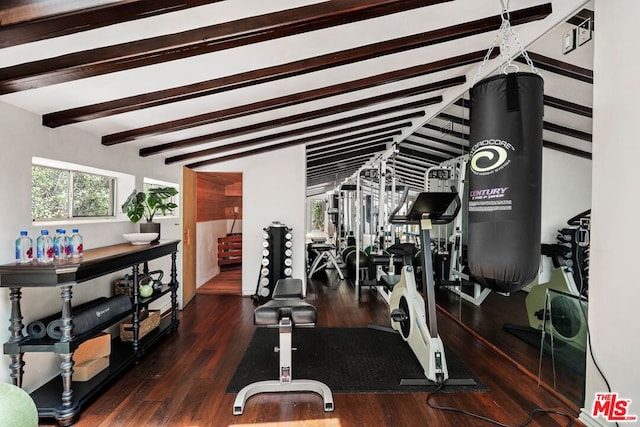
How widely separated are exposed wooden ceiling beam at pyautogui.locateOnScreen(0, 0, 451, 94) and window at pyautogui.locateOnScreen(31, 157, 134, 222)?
0.92 metres

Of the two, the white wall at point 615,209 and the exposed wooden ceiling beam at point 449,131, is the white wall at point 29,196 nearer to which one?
the white wall at point 615,209

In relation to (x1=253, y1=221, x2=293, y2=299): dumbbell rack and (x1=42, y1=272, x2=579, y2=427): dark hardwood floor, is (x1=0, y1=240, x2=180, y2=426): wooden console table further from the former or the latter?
(x1=253, y1=221, x2=293, y2=299): dumbbell rack

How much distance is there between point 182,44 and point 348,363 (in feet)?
8.80

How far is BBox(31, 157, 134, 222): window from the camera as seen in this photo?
2.66 m

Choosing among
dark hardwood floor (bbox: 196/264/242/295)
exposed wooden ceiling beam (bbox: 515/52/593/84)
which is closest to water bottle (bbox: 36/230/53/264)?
dark hardwood floor (bbox: 196/264/242/295)

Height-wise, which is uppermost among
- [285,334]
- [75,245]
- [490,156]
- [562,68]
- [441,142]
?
[562,68]

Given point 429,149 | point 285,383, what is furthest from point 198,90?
point 429,149

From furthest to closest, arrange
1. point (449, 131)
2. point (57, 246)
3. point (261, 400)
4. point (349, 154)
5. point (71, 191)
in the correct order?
point (349, 154)
point (449, 131)
point (71, 191)
point (261, 400)
point (57, 246)

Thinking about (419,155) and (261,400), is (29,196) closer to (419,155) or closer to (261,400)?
(261,400)

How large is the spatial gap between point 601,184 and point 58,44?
3055 millimetres

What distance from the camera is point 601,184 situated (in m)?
2.07

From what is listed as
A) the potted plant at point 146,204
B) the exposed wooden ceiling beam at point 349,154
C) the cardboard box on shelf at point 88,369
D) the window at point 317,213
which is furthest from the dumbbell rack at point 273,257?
the window at point 317,213

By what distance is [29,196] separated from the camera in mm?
2377

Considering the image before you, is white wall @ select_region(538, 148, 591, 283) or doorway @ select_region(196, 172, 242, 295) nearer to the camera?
white wall @ select_region(538, 148, 591, 283)
